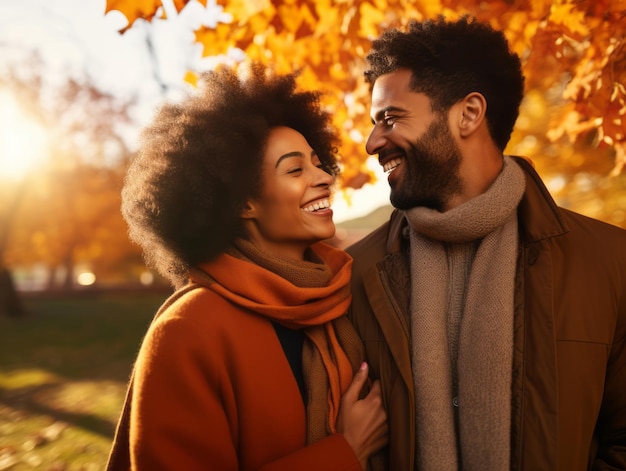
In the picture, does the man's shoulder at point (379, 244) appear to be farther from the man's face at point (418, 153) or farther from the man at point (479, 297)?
the man's face at point (418, 153)

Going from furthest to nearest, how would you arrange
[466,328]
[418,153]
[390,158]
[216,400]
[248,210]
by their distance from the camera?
[390,158] < [418,153] < [248,210] < [466,328] < [216,400]

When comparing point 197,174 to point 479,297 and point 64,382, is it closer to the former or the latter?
point 479,297

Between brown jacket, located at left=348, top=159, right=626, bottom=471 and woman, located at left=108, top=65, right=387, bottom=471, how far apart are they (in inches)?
5.4

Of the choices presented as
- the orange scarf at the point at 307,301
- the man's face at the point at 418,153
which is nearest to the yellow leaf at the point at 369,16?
the man's face at the point at 418,153

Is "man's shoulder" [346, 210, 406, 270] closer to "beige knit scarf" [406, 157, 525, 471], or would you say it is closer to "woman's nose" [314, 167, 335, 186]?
"beige knit scarf" [406, 157, 525, 471]

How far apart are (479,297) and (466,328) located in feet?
0.46

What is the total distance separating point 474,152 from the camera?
263 centimetres

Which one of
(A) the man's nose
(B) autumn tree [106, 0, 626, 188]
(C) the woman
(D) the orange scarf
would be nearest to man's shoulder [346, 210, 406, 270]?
(C) the woman

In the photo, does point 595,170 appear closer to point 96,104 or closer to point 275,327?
point 275,327

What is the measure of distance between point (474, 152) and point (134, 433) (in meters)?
1.93

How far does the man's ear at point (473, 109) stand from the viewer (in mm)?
2654

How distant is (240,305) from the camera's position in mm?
2203

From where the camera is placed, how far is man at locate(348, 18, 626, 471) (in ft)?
6.93

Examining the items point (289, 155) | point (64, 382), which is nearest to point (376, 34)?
point (289, 155)
